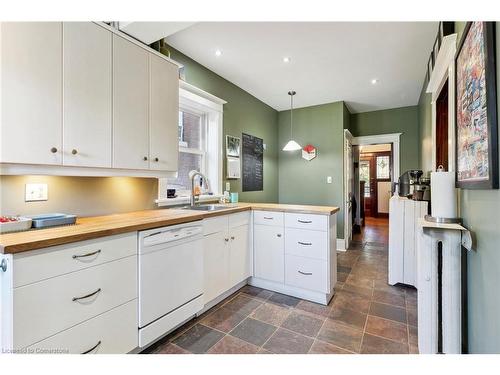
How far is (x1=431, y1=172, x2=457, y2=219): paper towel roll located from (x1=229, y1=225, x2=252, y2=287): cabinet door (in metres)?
1.65

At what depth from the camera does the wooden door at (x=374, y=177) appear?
315 inches

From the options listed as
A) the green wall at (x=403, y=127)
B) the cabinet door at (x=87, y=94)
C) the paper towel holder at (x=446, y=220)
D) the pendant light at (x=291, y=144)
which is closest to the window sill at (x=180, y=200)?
the cabinet door at (x=87, y=94)

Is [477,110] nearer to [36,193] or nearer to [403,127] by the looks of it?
[36,193]

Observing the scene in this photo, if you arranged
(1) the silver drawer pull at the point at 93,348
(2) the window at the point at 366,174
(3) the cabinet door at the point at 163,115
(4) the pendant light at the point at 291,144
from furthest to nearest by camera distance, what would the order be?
(2) the window at the point at 366,174 → (4) the pendant light at the point at 291,144 → (3) the cabinet door at the point at 163,115 → (1) the silver drawer pull at the point at 93,348

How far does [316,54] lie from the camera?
266 centimetres

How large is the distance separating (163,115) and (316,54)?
179 cm

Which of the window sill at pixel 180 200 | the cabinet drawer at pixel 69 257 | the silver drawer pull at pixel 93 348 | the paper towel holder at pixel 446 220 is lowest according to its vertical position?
the silver drawer pull at pixel 93 348

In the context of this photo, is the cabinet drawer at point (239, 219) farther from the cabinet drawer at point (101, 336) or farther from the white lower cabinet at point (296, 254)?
the cabinet drawer at point (101, 336)

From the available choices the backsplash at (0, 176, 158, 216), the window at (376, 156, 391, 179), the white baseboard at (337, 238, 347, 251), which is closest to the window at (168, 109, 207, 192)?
the backsplash at (0, 176, 158, 216)

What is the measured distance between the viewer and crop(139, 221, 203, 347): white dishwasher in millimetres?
1557

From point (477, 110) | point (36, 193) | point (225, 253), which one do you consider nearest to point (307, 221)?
point (225, 253)

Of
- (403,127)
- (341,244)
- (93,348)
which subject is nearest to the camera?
(93,348)

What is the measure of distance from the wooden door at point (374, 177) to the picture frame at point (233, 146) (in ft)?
20.6

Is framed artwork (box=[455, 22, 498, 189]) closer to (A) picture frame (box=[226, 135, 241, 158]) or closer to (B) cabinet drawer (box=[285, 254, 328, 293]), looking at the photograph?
(B) cabinet drawer (box=[285, 254, 328, 293])
